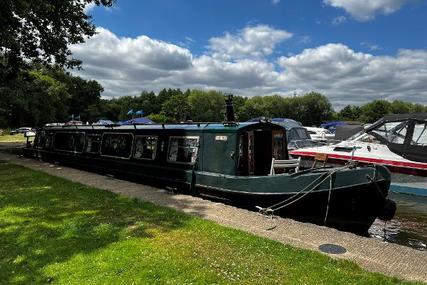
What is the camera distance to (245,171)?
10930 mm

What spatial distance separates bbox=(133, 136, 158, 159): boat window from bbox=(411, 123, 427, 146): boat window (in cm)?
861

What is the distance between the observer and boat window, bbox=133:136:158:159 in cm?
1343

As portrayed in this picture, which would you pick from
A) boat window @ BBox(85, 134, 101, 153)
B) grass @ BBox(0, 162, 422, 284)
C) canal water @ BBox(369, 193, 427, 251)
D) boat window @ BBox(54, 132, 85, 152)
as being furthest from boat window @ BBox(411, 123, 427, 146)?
boat window @ BBox(54, 132, 85, 152)

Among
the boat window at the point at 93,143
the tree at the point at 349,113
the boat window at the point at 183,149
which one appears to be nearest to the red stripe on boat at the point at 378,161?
the boat window at the point at 183,149

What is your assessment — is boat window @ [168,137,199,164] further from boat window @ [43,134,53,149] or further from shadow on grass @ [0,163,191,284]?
boat window @ [43,134,53,149]

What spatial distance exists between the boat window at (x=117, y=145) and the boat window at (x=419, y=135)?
965 cm

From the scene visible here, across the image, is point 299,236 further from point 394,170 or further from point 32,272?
point 394,170

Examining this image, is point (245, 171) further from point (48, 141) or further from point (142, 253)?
point (48, 141)

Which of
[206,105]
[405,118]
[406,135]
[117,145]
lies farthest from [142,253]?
[206,105]

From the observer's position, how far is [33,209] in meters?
8.99

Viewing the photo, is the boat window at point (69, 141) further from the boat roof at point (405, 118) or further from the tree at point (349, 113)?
the tree at point (349, 113)

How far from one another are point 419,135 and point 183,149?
26.2 ft

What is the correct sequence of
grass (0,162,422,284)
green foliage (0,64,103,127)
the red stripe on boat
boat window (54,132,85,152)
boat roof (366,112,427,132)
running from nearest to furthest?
1. grass (0,162,422,284)
2. the red stripe on boat
3. boat roof (366,112,427,132)
4. boat window (54,132,85,152)
5. green foliage (0,64,103,127)

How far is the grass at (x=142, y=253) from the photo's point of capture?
17.2 ft
